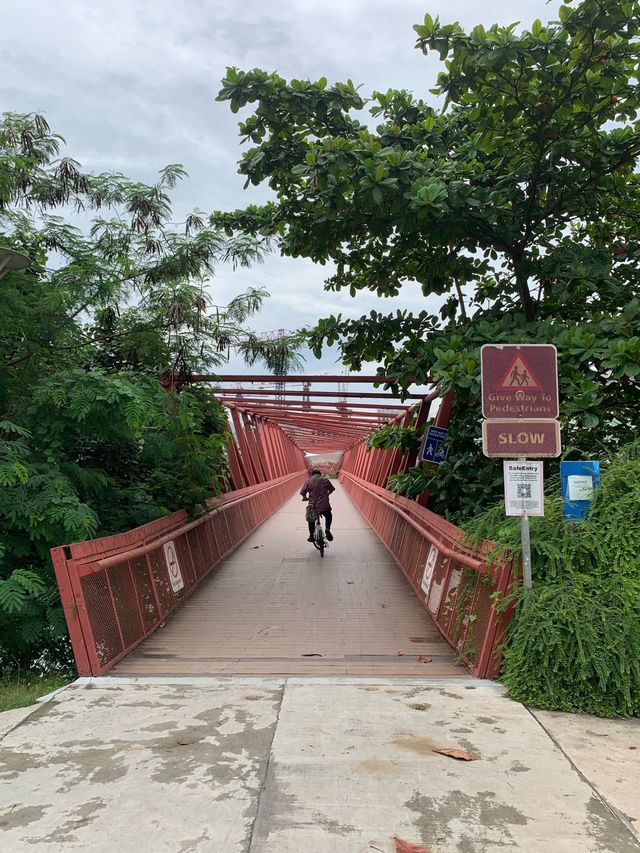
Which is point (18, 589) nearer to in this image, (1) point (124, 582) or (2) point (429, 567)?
(1) point (124, 582)

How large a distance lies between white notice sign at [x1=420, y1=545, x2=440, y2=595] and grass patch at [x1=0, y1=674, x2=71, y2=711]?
404 cm

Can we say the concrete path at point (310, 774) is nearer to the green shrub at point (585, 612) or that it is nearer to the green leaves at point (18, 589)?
the green shrub at point (585, 612)

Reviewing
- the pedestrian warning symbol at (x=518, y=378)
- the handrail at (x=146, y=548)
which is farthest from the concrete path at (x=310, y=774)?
the pedestrian warning symbol at (x=518, y=378)

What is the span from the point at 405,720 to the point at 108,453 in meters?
5.45

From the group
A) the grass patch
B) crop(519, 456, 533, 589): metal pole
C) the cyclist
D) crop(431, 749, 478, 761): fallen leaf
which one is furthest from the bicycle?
crop(431, 749, 478, 761): fallen leaf

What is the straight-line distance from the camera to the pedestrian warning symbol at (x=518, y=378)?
487 cm

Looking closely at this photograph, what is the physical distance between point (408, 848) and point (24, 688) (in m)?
3.70

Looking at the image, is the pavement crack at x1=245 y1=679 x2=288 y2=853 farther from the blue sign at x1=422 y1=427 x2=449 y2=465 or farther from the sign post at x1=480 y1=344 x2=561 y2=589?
the blue sign at x1=422 y1=427 x2=449 y2=465

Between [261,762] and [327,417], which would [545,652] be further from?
[327,417]

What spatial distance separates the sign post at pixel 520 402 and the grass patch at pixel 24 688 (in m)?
3.80

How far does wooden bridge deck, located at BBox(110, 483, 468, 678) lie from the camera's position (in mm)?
5387

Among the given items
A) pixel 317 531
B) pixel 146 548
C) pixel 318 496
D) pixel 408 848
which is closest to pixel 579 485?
pixel 408 848

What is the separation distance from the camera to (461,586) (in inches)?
227

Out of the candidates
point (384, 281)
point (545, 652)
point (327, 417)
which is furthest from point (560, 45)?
point (327, 417)
